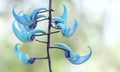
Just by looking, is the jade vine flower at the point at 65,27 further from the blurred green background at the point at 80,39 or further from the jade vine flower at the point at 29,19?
the blurred green background at the point at 80,39

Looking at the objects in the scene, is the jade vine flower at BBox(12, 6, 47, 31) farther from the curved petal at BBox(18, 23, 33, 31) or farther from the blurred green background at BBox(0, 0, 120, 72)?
the blurred green background at BBox(0, 0, 120, 72)

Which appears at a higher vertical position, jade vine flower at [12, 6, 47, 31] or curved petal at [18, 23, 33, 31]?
jade vine flower at [12, 6, 47, 31]

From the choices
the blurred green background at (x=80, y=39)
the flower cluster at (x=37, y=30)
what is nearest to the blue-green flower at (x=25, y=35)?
the flower cluster at (x=37, y=30)

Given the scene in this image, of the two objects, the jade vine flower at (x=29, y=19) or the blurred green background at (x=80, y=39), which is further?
the blurred green background at (x=80, y=39)

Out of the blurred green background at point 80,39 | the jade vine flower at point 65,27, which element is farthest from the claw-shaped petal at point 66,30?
the blurred green background at point 80,39

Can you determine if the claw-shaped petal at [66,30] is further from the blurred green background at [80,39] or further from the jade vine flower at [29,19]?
the blurred green background at [80,39]

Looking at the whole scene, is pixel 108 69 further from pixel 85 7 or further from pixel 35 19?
pixel 35 19

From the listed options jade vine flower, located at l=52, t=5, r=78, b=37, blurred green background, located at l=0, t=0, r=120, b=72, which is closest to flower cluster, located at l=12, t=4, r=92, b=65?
jade vine flower, located at l=52, t=5, r=78, b=37

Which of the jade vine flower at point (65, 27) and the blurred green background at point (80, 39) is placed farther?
the blurred green background at point (80, 39)

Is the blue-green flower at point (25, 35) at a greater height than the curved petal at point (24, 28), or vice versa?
the curved petal at point (24, 28)
